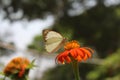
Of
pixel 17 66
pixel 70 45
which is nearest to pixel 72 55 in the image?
pixel 70 45

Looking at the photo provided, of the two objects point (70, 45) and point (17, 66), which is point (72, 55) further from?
point (17, 66)

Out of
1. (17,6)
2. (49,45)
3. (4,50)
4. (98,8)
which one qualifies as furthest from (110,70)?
(49,45)

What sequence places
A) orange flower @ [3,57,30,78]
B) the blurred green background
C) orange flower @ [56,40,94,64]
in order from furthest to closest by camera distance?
the blurred green background < orange flower @ [3,57,30,78] < orange flower @ [56,40,94,64]

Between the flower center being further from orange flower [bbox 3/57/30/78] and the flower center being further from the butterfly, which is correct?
orange flower [bbox 3/57/30/78]

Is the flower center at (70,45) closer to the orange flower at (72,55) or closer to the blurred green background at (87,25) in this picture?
the orange flower at (72,55)

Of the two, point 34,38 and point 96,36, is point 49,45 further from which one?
point 96,36

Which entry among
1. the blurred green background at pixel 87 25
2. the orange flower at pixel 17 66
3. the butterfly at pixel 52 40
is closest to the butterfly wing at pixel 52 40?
the butterfly at pixel 52 40

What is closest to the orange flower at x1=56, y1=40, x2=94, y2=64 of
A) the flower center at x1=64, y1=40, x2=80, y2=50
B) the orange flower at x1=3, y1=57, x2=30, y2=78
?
the flower center at x1=64, y1=40, x2=80, y2=50

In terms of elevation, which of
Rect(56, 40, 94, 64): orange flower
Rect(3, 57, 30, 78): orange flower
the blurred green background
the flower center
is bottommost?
Rect(56, 40, 94, 64): orange flower
